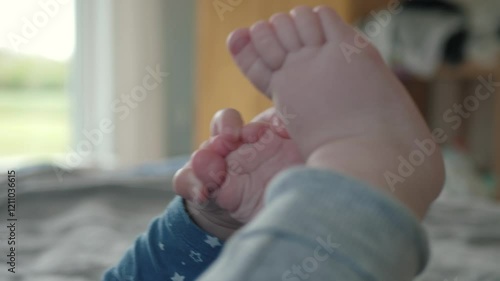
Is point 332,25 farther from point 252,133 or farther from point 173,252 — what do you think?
point 173,252

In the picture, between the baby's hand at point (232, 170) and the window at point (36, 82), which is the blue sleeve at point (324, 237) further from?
the window at point (36, 82)

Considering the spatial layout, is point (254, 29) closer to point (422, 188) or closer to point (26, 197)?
point (422, 188)

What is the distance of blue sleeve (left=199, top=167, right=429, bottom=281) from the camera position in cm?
34

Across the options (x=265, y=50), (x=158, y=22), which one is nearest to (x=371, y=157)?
(x=265, y=50)

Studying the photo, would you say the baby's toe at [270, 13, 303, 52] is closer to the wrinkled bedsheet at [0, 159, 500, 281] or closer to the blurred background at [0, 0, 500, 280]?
the wrinkled bedsheet at [0, 159, 500, 281]

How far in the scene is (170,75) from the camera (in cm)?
271

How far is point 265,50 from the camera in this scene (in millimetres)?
593

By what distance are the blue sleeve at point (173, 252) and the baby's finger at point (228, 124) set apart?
0.08 metres

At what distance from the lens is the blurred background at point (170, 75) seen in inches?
80.7
